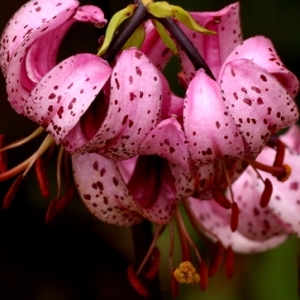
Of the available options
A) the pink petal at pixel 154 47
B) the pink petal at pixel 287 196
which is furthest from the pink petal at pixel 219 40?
the pink petal at pixel 287 196

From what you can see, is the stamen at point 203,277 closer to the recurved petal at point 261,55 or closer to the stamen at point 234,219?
the stamen at point 234,219

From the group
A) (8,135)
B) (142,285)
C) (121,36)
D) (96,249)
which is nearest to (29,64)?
(121,36)

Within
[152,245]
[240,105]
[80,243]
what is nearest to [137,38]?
[240,105]

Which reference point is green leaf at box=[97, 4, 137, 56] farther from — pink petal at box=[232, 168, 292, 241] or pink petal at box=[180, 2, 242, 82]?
pink petal at box=[232, 168, 292, 241]

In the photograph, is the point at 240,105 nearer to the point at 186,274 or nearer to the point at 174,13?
the point at 174,13

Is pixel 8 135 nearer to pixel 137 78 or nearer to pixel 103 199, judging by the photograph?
pixel 103 199
